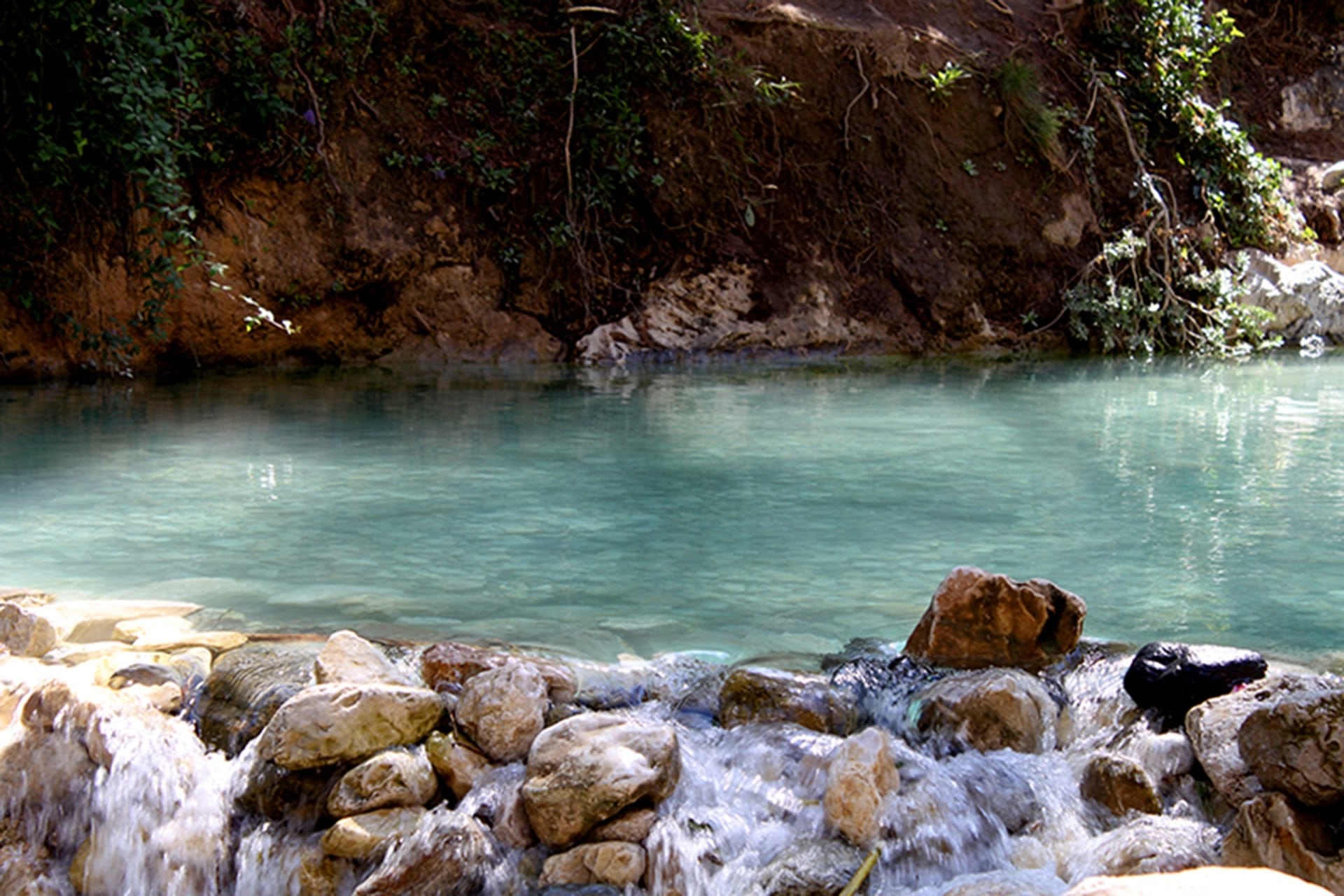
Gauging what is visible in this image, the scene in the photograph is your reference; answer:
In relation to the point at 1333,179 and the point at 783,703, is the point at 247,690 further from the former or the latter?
the point at 1333,179

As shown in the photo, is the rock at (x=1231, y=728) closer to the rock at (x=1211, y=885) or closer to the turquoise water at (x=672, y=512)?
the turquoise water at (x=672, y=512)

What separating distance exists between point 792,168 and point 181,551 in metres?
9.16

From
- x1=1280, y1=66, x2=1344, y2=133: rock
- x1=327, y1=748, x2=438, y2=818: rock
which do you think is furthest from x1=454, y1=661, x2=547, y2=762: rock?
x1=1280, y1=66, x2=1344, y2=133: rock

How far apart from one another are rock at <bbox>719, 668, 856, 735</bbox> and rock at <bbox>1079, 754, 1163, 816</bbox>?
1.84ft

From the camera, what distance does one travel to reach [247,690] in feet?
8.86

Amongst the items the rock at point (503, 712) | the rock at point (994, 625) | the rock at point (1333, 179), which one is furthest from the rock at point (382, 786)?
the rock at point (1333, 179)

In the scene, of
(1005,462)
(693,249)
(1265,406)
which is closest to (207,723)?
(1005,462)

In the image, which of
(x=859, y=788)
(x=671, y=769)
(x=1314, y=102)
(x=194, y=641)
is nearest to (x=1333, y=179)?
(x=1314, y=102)

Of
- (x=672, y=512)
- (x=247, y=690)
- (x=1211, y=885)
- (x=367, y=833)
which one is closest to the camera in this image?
(x=1211, y=885)

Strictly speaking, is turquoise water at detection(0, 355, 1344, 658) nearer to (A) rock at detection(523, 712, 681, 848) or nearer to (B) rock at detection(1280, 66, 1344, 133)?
(A) rock at detection(523, 712, 681, 848)

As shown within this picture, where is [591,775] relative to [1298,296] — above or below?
below

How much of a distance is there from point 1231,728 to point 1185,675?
0.70ft

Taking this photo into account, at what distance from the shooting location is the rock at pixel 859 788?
2.28m

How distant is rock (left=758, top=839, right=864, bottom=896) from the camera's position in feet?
7.09
